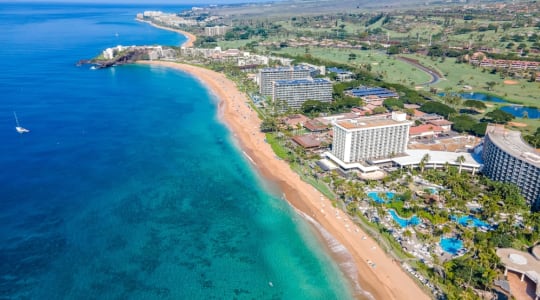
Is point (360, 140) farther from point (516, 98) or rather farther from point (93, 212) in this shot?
point (516, 98)

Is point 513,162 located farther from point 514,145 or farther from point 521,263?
point 521,263

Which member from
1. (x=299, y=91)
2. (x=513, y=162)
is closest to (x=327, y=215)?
(x=513, y=162)

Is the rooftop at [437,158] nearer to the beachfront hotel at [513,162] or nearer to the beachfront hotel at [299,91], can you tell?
the beachfront hotel at [513,162]

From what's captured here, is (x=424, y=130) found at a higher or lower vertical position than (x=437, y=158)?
higher

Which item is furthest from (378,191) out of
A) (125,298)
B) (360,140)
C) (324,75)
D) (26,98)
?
(26,98)

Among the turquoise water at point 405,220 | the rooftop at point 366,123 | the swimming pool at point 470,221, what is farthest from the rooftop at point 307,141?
the swimming pool at point 470,221

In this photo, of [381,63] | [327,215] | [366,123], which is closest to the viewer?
[327,215]

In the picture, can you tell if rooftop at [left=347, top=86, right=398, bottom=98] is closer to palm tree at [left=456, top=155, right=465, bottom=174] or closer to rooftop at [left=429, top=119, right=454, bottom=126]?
rooftop at [left=429, top=119, right=454, bottom=126]
